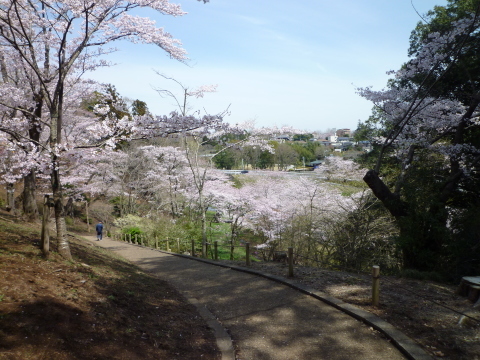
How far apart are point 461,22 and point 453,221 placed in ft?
19.6

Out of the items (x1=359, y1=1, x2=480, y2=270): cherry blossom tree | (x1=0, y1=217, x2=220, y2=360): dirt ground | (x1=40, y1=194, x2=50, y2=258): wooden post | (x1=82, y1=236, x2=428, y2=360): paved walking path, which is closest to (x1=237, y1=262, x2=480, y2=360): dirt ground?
(x1=82, y1=236, x2=428, y2=360): paved walking path

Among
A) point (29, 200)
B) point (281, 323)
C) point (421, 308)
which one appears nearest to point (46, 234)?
point (281, 323)

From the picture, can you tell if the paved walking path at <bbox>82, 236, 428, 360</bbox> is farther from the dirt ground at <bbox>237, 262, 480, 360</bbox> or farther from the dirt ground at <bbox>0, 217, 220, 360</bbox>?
the dirt ground at <bbox>0, 217, 220, 360</bbox>

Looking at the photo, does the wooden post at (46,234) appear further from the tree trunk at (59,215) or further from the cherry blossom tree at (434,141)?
the cherry blossom tree at (434,141)

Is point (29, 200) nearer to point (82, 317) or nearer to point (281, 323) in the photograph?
point (82, 317)

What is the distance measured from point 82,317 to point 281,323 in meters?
2.91

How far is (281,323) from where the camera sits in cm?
543

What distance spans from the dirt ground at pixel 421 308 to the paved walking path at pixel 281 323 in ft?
1.46

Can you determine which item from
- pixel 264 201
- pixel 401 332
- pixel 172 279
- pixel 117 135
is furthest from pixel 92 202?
pixel 401 332

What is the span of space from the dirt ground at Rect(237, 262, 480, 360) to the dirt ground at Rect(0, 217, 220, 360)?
261 cm

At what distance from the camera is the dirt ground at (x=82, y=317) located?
11.3 ft

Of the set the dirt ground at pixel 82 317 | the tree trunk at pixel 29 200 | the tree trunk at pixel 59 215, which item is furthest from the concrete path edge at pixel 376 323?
the tree trunk at pixel 29 200

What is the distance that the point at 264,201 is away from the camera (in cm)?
1809

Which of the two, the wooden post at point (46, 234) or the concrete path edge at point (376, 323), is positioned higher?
the wooden post at point (46, 234)
